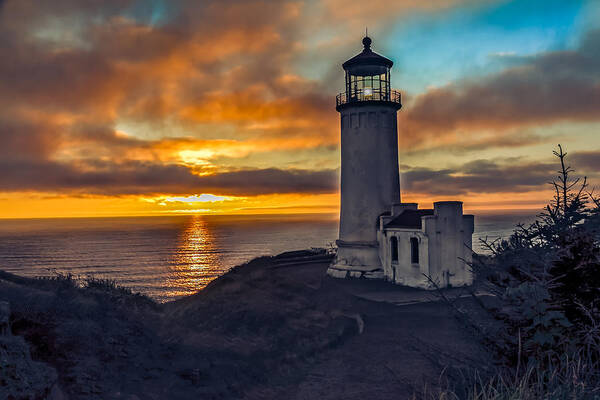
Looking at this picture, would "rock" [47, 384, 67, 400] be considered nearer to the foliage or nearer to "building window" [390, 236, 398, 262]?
the foliage

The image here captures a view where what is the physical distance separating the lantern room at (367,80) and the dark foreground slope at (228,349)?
44.1 feet

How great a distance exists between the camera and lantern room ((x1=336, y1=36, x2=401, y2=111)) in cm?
2678

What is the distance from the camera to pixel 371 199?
26.9 m

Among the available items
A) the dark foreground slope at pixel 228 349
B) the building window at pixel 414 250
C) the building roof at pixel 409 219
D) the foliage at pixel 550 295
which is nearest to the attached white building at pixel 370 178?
the building roof at pixel 409 219

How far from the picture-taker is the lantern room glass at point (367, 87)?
27016mm

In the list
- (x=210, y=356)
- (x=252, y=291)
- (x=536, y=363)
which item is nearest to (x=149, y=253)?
(x=252, y=291)

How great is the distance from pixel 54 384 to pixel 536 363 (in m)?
9.62

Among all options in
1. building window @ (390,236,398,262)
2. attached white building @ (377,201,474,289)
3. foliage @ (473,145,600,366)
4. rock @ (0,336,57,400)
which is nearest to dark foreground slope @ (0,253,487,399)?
A: rock @ (0,336,57,400)

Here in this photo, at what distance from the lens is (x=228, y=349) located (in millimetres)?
14938

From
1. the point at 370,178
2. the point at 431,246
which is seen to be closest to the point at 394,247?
the point at 431,246

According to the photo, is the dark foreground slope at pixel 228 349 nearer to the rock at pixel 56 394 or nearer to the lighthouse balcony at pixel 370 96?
the rock at pixel 56 394

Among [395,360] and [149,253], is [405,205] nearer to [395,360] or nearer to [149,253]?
[395,360]

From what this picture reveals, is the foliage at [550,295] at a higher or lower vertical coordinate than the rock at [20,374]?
higher

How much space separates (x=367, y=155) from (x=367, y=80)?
16.6 feet
